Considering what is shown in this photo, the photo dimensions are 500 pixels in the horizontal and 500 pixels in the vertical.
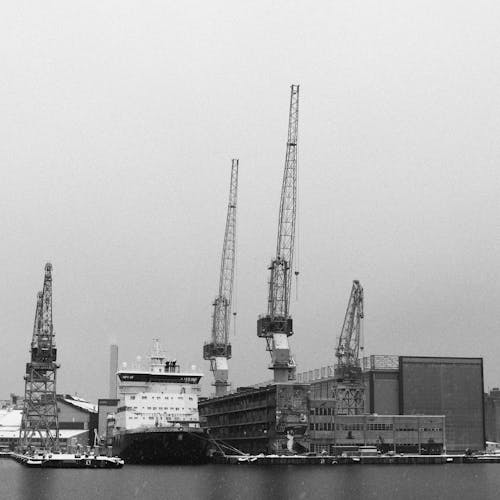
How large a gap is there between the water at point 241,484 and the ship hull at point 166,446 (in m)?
2.88

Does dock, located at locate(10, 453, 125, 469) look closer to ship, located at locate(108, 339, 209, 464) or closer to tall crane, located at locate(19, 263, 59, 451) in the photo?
ship, located at locate(108, 339, 209, 464)

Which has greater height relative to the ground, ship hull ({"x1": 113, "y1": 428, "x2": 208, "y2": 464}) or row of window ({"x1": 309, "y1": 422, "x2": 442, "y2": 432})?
row of window ({"x1": 309, "y1": 422, "x2": 442, "y2": 432})

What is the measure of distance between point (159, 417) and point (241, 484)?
35827 mm

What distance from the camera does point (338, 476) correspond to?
303 ft

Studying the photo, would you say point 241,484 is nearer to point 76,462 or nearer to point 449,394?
point 76,462

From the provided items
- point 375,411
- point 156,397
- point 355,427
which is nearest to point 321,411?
point 355,427

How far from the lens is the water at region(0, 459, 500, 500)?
221ft

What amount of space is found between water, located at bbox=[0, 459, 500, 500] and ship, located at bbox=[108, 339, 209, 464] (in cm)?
368

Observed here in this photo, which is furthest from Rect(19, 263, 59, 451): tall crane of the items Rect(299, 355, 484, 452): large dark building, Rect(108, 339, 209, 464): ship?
Rect(299, 355, 484, 452): large dark building

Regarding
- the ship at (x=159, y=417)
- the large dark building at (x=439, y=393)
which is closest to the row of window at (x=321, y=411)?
the ship at (x=159, y=417)

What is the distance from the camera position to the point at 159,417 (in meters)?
112

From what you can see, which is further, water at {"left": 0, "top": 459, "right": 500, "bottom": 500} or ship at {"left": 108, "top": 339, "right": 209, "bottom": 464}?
ship at {"left": 108, "top": 339, "right": 209, "bottom": 464}

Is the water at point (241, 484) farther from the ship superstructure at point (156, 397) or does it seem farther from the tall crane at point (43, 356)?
the tall crane at point (43, 356)

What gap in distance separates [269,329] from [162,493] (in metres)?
67.4
